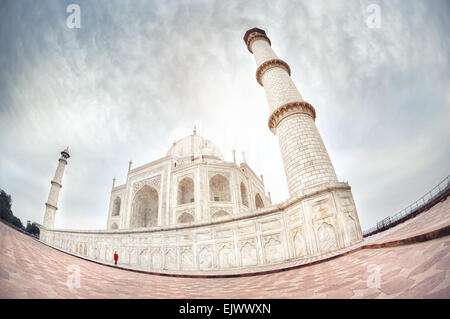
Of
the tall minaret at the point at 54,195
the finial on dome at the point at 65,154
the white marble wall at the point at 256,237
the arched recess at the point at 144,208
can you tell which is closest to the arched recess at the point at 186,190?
the arched recess at the point at 144,208

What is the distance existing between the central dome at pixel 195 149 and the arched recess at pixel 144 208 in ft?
19.3

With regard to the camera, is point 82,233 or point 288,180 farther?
point 82,233

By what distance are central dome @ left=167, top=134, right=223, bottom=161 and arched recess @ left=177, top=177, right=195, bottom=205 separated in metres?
5.08

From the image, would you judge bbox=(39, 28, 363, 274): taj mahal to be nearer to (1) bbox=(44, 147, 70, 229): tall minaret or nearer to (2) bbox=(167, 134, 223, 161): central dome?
(1) bbox=(44, 147, 70, 229): tall minaret

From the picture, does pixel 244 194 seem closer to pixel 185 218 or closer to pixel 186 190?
pixel 186 190

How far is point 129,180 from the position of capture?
20141 mm

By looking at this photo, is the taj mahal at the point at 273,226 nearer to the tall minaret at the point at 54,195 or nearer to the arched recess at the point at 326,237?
the arched recess at the point at 326,237

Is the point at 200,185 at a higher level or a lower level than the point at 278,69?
lower

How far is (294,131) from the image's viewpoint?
23.8 feet
